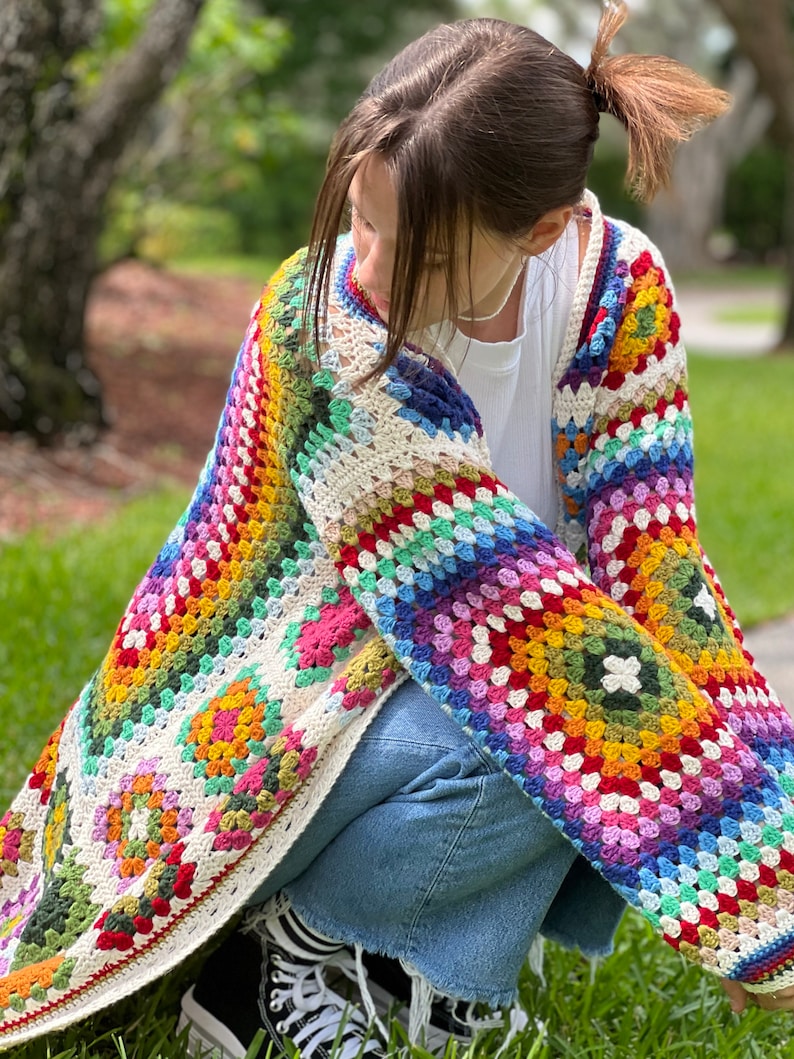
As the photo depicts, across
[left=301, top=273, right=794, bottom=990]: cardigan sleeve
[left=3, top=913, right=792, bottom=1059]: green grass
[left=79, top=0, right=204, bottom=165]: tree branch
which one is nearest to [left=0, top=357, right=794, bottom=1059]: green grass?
[left=3, top=913, right=792, bottom=1059]: green grass

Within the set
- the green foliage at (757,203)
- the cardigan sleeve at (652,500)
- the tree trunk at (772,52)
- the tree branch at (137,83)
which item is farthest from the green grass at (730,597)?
the green foliage at (757,203)

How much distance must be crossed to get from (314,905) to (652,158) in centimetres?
106

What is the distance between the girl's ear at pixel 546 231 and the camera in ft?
5.35

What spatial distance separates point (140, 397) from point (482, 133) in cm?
569

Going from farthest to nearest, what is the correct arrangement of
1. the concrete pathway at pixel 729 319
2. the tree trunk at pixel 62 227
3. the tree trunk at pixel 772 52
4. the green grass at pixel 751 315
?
the green grass at pixel 751 315 < the concrete pathway at pixel 729 319 < the tree trunk at pixel 772 52 < the tree trunk at pixel 62 227

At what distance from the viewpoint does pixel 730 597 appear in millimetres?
4562

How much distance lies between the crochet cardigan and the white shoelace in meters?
0.19

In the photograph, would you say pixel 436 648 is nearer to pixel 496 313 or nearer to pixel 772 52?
pixel 496 313

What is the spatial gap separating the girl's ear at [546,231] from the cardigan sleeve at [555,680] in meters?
0.20

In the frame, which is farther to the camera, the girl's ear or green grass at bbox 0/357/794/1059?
green grass at bbox 0/357/794/1059

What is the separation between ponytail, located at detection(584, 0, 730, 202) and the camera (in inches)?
63.3

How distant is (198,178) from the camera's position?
26.6ft

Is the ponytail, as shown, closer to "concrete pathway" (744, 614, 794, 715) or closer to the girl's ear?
the girl's ear

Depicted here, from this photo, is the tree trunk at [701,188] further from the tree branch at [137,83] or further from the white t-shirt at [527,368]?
the white t-shirt at [527,368]
